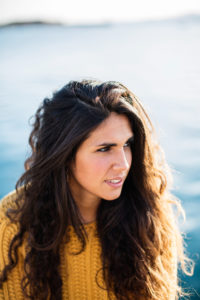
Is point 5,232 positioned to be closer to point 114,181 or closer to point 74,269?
point 74,269

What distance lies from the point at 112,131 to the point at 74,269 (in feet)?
2.17

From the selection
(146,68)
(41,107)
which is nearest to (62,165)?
(41,107)

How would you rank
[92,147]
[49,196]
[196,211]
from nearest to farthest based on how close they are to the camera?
[92,147] < [49,196] < [196,211]

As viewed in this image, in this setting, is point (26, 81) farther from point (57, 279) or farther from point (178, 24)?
point (57, 279)

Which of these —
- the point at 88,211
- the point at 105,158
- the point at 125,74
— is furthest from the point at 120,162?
the point at 125,74

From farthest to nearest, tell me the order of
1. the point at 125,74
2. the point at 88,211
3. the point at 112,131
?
the point at 125,74 → the point at 88,211 → the point at 112,131

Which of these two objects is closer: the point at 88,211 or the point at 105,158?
the point at 105,158

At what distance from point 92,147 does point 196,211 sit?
6.72ft

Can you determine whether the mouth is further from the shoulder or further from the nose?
the shoulder

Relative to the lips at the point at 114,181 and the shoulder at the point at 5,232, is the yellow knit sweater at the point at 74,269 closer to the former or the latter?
the shoulder at the point at 5,232

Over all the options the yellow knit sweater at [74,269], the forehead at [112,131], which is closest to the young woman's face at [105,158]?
the forehead at [112,131]

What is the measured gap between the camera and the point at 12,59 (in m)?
6.32

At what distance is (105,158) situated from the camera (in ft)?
4.83

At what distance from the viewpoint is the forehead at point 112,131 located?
1447 millimetres
